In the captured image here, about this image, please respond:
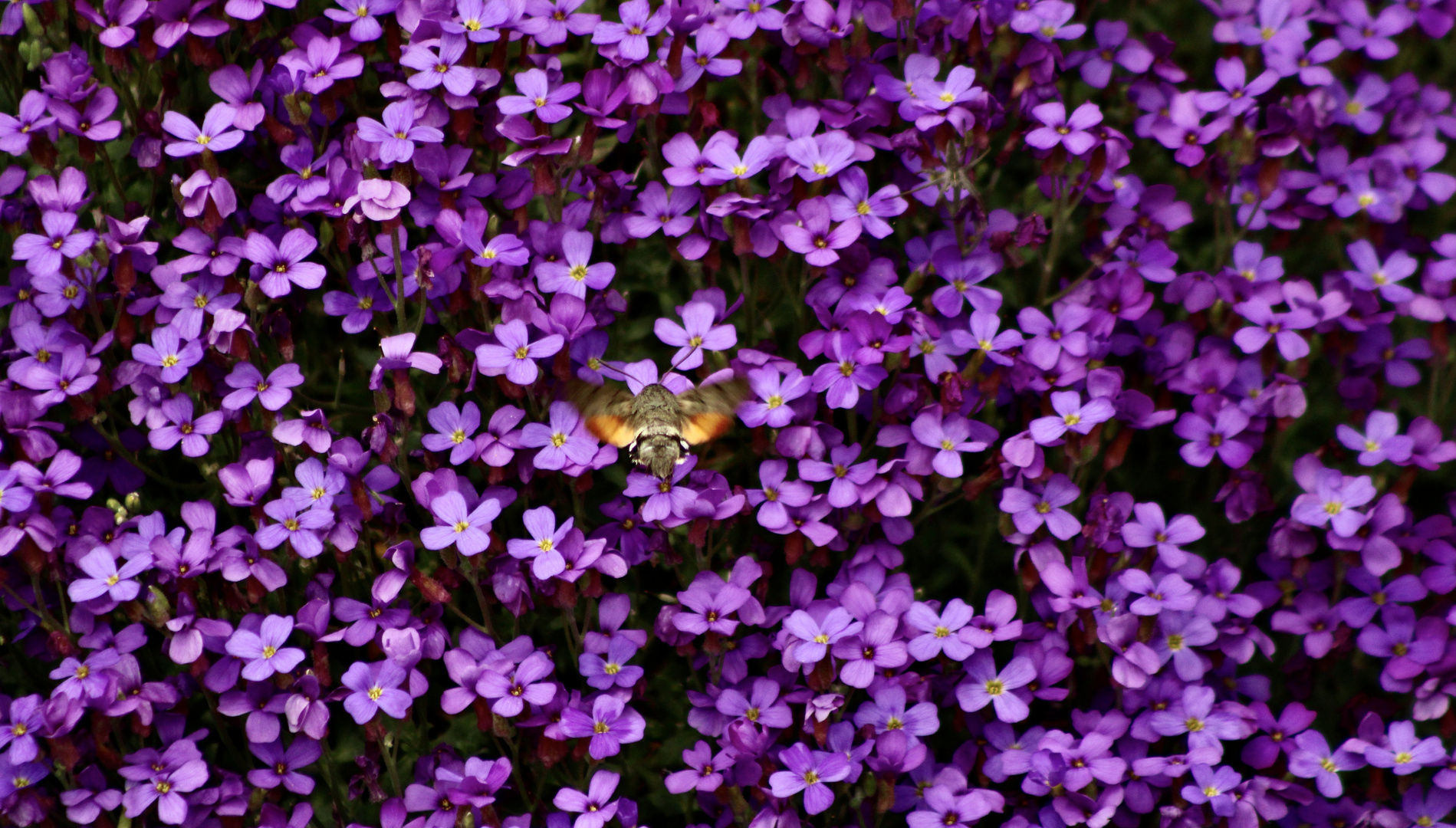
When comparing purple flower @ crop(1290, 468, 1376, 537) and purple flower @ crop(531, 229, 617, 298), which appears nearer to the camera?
purple flower @ crop(531, 229, 617, 298)

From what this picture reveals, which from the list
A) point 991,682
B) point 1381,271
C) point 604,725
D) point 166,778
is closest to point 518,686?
point 604,725

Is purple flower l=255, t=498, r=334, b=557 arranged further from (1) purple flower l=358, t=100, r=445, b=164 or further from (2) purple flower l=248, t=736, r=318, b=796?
(1) purple flower l=358, t=100, r=445, b=164

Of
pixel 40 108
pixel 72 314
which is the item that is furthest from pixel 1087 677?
pixel 40 108

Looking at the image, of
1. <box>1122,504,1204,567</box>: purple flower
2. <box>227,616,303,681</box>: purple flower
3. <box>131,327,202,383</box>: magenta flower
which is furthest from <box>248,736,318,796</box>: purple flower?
<box>1122,504,1204,567</box>: purple flower

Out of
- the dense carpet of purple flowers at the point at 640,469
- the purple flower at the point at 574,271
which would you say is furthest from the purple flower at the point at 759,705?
the purple flower at the point at 574,271

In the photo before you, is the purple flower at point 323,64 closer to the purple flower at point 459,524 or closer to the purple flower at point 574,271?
the purple flower at point 574,271

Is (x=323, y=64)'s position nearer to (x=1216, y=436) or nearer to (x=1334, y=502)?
(x=1216, y=436)

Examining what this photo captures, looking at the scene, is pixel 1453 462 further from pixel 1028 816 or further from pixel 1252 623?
pixel 1028 816
